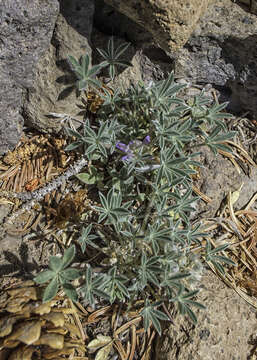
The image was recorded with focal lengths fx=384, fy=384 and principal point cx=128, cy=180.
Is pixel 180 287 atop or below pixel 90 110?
below

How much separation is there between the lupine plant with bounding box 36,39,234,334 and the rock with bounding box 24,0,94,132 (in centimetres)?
13

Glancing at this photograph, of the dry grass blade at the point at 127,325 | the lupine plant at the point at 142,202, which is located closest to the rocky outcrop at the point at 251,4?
the lupine plant at the point at 142,202

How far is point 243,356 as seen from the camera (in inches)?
99.4

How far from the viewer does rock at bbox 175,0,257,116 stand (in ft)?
9.94

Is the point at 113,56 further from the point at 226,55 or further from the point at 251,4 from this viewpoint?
the point at 251,4

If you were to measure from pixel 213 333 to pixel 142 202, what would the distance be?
1.07 m

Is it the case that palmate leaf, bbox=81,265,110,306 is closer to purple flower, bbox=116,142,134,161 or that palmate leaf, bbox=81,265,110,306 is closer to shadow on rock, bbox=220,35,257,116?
purple flower, bbox=116,142,134,161

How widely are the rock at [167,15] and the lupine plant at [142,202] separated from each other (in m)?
0.28

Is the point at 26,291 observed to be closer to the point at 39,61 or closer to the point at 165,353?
the point at 165,353

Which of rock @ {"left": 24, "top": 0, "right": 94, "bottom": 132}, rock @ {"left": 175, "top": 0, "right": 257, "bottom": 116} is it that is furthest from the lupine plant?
rock @ {"left": 175, "top": 0, "right": 257, "bottom": 116}

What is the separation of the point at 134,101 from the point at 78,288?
1.47 metres

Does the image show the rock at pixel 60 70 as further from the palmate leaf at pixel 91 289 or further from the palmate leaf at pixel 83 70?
the palmate leaf at pixel 91 289

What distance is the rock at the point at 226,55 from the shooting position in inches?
119

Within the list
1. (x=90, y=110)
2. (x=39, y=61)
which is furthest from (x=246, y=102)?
(x=39, y=61)
